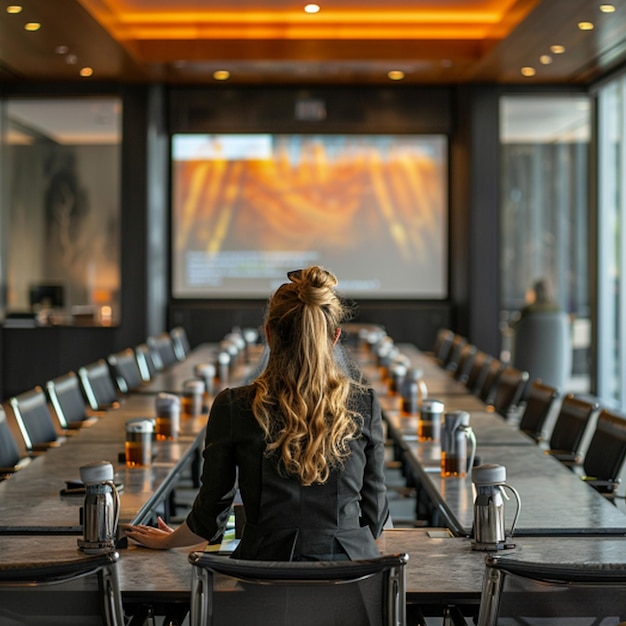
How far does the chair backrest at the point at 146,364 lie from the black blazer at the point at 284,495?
19.4 feet

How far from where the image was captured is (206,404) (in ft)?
19.6

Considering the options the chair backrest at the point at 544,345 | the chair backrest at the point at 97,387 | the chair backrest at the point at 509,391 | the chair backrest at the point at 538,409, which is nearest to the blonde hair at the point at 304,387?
the chair backrest at the point at 538,409

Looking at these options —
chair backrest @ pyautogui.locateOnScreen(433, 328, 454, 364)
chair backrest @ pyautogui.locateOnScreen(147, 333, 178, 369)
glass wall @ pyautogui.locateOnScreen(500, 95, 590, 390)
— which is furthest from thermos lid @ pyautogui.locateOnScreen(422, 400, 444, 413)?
glass wall @ pyautogui.locateOnScreen(500, 95, 590, 390)

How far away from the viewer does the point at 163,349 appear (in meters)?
9.59

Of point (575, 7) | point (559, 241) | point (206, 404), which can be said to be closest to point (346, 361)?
point (206, 404)

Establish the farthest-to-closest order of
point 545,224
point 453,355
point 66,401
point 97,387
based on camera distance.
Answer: point 545,224, point 453,355, point 97,387, point 66,401

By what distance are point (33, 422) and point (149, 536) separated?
8.53 ft

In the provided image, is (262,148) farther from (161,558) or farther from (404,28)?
(161,558)

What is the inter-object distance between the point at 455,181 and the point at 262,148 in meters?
2.15

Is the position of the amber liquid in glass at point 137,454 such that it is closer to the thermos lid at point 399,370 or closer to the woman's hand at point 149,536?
the woman's hand at point 149,536

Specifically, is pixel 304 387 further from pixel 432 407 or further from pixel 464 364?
pixel 464 364

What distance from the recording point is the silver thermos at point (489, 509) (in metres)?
2.88

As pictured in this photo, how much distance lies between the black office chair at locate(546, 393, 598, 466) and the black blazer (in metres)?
2.47

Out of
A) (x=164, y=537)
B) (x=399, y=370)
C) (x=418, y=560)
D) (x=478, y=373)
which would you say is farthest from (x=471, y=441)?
(x=478, y=373)
